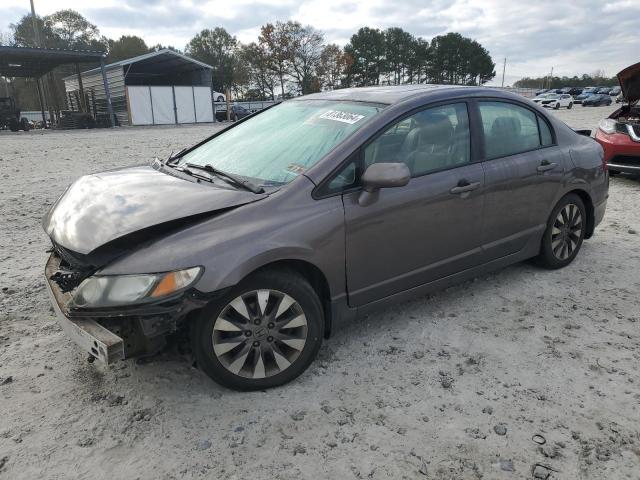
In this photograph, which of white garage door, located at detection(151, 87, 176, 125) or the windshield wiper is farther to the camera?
white garage door, located at detection(151, 87, 176, 125)

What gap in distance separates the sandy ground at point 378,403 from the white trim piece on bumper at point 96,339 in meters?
0.42

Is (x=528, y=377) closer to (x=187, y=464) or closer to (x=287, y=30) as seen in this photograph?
(x=187, y=464)

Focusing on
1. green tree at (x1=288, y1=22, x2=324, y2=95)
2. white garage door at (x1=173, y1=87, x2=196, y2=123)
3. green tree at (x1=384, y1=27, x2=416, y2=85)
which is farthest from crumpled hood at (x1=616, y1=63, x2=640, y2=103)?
green tree at (x1=384, y1=27, x2=416, y2=85)

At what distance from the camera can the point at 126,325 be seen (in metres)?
2.43

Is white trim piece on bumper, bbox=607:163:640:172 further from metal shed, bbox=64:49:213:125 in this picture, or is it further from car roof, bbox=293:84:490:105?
metal shed, bbox=64:49:213:125

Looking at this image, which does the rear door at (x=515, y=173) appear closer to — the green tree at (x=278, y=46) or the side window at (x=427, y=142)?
the side window at (x=427, y=142)

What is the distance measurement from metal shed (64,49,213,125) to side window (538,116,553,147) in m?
30.4

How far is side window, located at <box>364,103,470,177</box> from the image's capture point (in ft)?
10.0

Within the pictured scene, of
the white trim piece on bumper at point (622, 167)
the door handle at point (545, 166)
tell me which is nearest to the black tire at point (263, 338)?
the door handle at point (545, 166)

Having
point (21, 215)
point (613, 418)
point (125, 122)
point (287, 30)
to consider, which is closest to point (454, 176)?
point (613, 418)

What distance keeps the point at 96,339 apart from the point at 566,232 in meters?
3.82

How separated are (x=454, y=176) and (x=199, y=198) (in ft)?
5.65

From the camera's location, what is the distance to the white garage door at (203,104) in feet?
109

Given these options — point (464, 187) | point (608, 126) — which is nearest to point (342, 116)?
point (464, 187)
